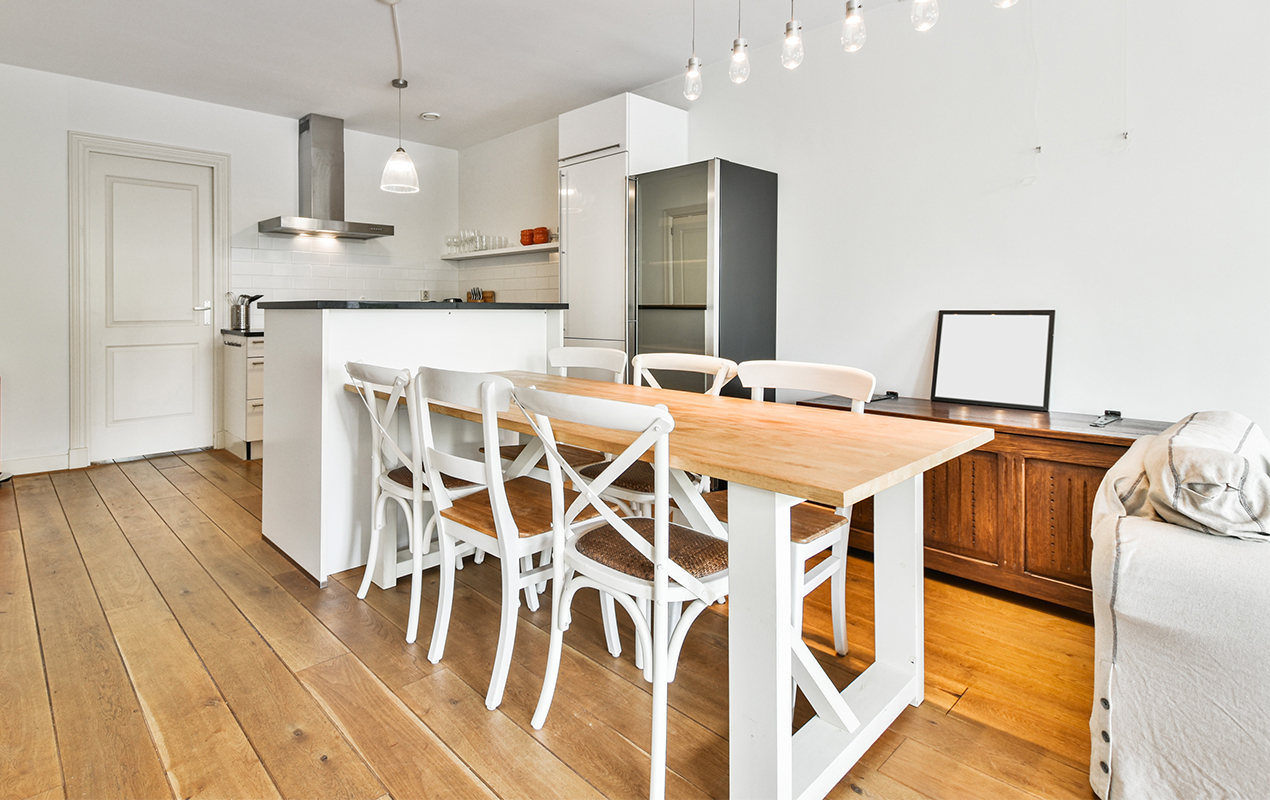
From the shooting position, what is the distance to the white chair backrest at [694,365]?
247cm

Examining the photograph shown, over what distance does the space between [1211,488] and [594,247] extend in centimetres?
340

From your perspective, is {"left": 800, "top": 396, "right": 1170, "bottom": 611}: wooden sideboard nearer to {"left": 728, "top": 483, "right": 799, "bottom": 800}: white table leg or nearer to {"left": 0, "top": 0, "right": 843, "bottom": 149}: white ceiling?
{"left": 728, "top": 483, "right": 799, "bottom": 800}: white table leg

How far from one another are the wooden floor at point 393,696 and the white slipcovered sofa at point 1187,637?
8.4 inches

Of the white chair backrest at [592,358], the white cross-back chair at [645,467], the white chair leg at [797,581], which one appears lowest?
the white chair leg at [797,581]

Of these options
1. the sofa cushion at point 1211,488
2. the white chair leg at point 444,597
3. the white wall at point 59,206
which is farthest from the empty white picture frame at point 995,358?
the white wall at point 59,206

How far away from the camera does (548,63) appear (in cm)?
410

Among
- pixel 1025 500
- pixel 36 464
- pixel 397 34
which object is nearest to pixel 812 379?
pixel 1025 500

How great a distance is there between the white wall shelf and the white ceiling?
38.9 inches

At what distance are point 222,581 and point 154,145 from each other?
3678 mm

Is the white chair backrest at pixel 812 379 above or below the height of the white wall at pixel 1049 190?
below

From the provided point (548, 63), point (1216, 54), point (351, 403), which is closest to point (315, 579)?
point (351, 403)

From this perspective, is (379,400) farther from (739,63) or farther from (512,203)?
(512,203)

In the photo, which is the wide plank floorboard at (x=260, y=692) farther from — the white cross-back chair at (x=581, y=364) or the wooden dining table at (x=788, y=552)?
the white cross-back chair at (x=581, y=364)

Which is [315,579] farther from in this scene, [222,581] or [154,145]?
[154,145]
